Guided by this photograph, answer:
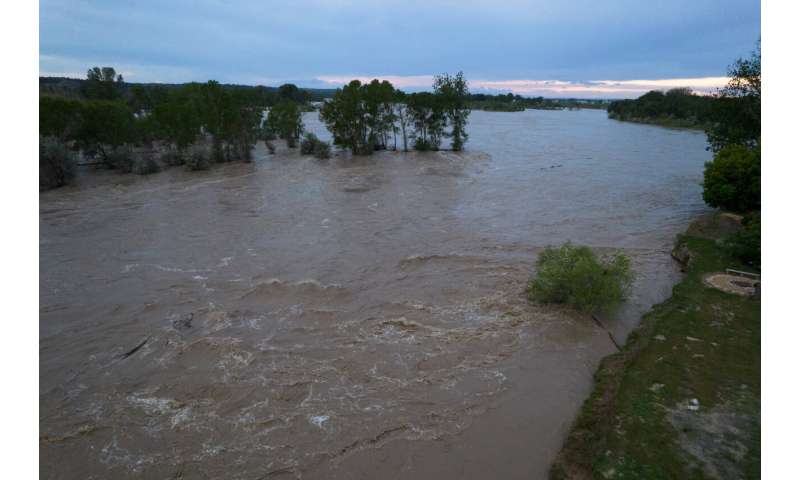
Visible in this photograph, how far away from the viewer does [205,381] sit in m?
8.10

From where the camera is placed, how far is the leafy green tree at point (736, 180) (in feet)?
52.7

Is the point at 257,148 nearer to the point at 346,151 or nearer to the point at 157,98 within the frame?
the point at 346,151

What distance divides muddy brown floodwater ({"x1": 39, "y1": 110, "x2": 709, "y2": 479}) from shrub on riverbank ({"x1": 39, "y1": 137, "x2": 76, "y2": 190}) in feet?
15.9

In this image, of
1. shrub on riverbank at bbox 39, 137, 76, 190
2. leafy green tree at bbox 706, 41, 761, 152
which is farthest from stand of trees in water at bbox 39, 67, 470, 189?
leafy green tree at bbox 706, 41, 761, 152

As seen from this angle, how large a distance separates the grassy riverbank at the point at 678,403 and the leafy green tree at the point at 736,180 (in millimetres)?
8136

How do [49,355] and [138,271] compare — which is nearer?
[49,355]

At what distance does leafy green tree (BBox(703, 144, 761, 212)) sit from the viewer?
52.7 feet

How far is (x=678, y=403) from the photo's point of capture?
6.78 meters

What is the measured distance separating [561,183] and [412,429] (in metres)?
22.5

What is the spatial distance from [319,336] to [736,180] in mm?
15353

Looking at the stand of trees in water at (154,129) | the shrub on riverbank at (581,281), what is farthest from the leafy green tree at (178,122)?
the shrub on riverbank at (581,281)

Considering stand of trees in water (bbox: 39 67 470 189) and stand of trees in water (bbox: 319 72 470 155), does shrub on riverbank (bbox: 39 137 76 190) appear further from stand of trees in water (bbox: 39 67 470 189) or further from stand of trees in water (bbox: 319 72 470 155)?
stand of trees in water (bbox: 319 72 470 155)

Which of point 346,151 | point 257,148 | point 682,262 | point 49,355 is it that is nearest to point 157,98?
point 257,148

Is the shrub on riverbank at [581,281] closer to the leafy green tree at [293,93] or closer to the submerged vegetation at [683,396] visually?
the submerged vegetation at [683,396]
